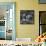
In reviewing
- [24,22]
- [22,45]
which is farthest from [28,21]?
[22,45]

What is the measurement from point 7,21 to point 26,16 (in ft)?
2.50

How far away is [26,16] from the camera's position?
5402 mm

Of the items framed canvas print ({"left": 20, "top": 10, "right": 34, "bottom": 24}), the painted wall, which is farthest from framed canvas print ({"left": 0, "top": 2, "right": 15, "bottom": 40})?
framed canvas print ({"left": 20, "top": 10, "right": 34, "bottom": 24})

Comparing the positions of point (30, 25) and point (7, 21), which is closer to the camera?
point (30, 25)

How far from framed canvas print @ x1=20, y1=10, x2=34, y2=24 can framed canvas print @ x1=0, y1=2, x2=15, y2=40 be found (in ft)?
1.13

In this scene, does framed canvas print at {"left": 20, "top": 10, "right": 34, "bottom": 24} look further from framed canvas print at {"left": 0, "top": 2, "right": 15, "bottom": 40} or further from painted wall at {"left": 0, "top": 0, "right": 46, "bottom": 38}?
framed canvas print at {"left": 0, "top": 2, "right": 15, "bottom": 40}

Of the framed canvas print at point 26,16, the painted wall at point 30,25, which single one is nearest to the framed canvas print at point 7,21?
the painted wall at point 30,25

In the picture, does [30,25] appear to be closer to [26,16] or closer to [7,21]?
[26,16]

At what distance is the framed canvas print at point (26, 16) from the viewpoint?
17.6 feet

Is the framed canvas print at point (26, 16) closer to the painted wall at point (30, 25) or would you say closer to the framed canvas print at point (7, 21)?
the painted wall at point (30, 25)

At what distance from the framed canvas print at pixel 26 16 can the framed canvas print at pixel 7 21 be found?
34cm

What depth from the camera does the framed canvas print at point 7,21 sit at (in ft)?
17.7

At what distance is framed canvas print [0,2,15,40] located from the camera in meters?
5.39

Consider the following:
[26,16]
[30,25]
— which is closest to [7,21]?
[26,16]
